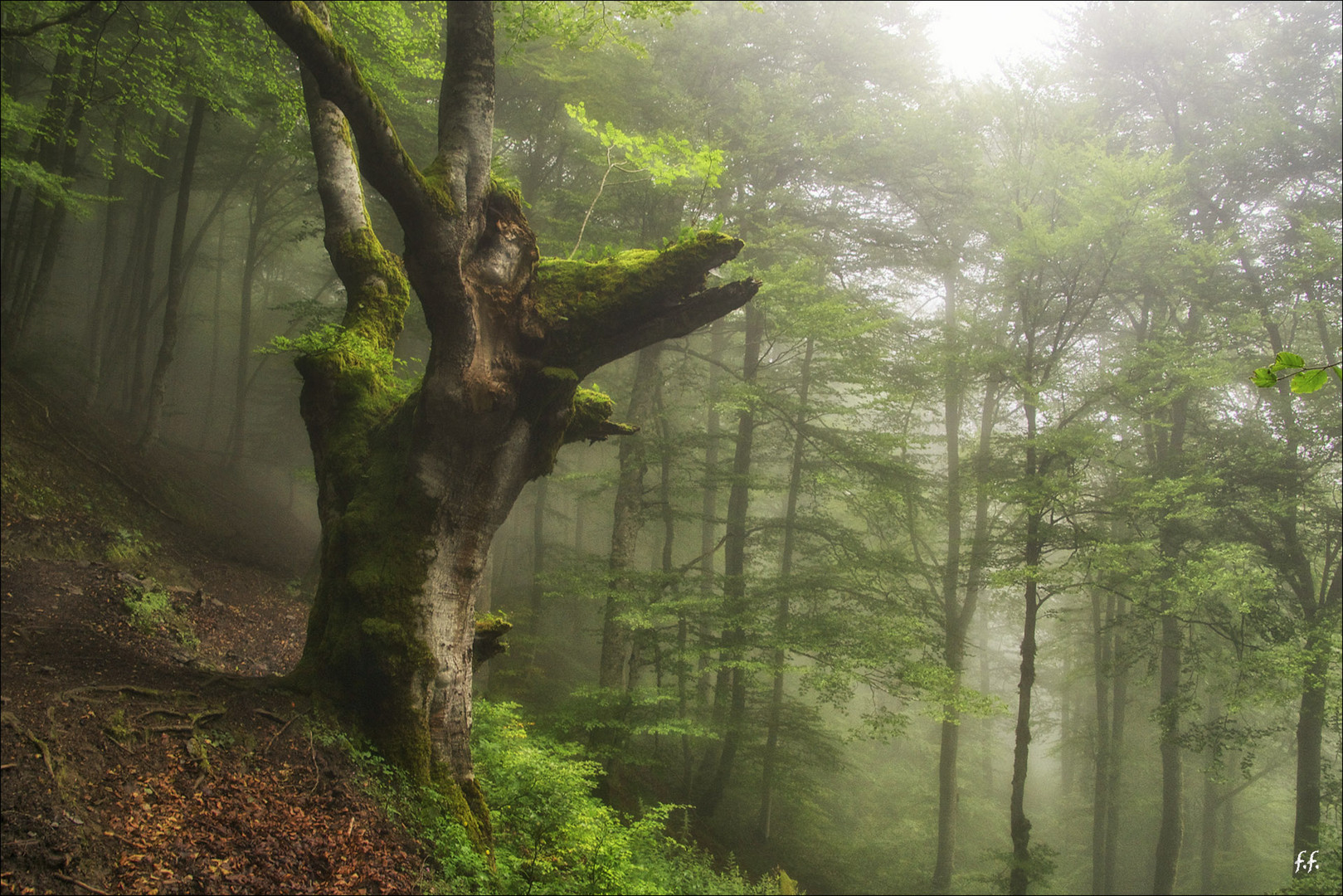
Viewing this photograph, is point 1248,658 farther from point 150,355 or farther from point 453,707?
point 150,355

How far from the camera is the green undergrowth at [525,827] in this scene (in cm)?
393

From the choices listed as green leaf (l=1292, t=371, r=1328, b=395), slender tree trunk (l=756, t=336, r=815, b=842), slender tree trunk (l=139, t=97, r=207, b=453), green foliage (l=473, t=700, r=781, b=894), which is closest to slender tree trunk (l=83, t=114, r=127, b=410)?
slender tree trunk (l=139, t=97, r=207, b=453)

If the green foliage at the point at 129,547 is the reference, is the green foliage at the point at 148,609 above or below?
below

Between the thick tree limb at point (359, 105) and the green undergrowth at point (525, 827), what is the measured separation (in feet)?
10.7

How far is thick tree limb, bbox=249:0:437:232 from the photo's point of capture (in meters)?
3.13

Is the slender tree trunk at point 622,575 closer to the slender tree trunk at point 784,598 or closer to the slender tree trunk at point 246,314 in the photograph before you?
the slender tree trunk at point 784,598

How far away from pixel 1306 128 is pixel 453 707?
15.2 m

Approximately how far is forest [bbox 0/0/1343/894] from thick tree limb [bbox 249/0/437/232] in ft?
0.09

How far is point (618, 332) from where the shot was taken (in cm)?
491

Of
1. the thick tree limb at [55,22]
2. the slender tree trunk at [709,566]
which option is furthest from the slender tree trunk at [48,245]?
the slender tree trunk at [709,566]

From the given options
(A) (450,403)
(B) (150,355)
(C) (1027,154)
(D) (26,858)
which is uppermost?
(C) (1027,154)

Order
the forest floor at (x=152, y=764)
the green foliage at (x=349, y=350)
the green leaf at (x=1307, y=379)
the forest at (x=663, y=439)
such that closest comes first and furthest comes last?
1. the green leaf at (x=1307, y=379)
2. the forest floor at (x=152, y=764)
3. the forest at (x=663, y=439)
4. the green foliage at (x=349, y=350)

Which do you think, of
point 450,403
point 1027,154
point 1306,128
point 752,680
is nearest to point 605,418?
point 450,403

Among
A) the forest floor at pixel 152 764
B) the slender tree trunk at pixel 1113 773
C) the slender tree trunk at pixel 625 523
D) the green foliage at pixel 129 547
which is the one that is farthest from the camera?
the slender tree trunk at pixel 1113 773
